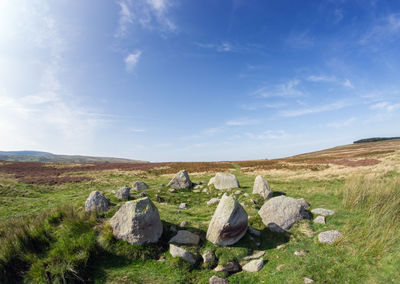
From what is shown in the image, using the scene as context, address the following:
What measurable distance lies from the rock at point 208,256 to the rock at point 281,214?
411cm

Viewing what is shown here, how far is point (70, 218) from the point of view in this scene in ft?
33.8

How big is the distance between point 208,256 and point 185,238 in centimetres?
155

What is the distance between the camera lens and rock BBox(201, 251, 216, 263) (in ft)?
27.7

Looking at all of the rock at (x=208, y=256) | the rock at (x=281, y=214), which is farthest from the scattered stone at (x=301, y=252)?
the rock at (x=208, y=256)

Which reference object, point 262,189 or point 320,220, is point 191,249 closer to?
point 320,220

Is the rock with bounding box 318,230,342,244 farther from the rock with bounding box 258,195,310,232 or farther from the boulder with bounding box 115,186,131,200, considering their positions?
the boulder with bounding box 115,186,131,200

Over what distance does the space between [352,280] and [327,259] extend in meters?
1.25

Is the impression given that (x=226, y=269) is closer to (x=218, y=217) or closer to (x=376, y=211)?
(x=218, y=217)

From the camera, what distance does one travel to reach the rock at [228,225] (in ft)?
30.3

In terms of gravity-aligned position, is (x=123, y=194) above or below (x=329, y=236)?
above

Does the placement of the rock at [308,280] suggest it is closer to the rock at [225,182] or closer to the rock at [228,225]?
the rock at [228,225]

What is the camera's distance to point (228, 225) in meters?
9.21

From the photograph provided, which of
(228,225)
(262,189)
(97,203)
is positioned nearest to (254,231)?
(228,225)

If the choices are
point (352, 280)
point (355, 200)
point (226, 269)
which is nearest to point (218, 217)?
point (226, 269)
